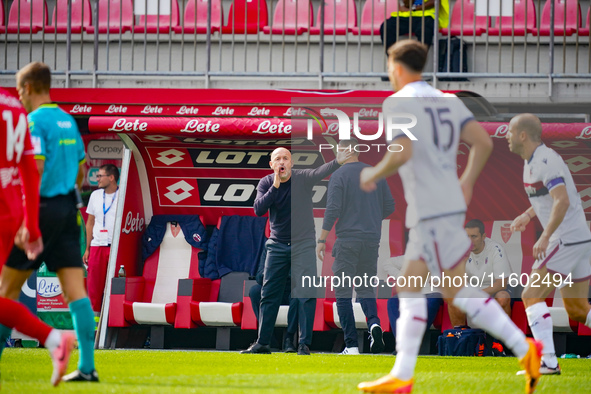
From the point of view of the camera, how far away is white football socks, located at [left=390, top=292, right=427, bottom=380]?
4324 millimetres

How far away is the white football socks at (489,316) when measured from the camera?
4.44 m

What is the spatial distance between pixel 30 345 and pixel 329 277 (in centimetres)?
357

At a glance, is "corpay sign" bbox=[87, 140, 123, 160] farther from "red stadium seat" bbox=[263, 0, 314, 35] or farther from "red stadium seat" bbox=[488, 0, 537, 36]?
"red stadium seat" bbox=[488, 0, 537, 36]

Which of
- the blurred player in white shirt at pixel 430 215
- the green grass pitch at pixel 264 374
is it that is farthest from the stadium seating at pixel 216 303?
the blurred player in white shirt at pixel 430 215

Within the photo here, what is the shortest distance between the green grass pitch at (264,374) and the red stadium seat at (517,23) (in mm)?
5062

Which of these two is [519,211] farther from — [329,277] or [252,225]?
[252,225]

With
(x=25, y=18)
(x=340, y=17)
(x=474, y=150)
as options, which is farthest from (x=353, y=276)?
(x=25, y=18)

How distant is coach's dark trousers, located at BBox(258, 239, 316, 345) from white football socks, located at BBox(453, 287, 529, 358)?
3.75m

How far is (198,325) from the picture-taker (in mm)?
9750

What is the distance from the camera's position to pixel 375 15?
12219mm

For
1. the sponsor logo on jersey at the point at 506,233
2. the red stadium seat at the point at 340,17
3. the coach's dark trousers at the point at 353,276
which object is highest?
the red stadium seat at the point at 340,17

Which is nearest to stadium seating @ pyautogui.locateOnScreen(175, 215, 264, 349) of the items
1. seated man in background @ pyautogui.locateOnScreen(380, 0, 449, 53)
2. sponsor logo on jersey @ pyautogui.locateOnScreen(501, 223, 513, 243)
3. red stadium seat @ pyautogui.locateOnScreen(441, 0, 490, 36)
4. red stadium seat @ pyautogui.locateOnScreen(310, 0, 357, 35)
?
sponsor logo on jersey @ pyautogui.locateOnScreen(501, 223, 513, 243)

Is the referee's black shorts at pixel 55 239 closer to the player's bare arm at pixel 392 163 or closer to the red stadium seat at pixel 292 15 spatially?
the player's bare arm at pixel 392 163

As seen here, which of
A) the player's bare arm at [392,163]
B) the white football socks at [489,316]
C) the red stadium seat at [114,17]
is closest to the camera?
the player's bare arm at [392,163]
